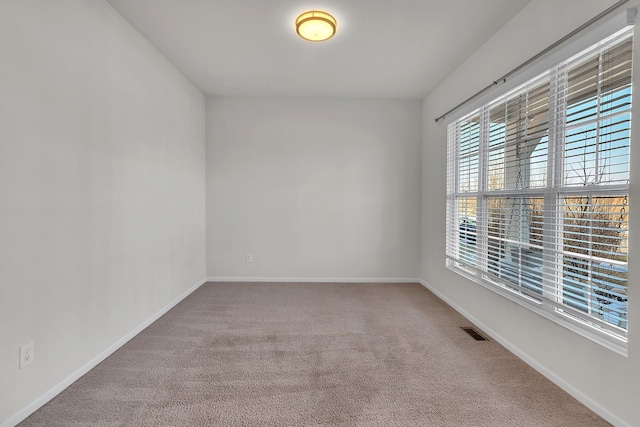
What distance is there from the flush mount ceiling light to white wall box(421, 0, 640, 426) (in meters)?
1.44

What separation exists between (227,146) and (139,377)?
10.1 feet

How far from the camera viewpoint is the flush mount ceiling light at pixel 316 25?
2.32 m

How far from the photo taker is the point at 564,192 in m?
1.93

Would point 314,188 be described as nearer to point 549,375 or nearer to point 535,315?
point 535,315

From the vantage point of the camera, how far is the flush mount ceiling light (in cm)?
232

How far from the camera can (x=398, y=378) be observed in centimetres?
202

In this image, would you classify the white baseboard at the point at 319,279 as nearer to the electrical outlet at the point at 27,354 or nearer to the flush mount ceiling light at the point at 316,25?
the electrical outlet at the point at 27,354

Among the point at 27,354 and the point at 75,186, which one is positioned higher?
the point at 75,186

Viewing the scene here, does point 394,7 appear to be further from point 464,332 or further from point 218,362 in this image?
point 218,362

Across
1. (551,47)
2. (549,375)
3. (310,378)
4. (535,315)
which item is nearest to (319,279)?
(310,378)

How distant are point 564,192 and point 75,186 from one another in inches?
124

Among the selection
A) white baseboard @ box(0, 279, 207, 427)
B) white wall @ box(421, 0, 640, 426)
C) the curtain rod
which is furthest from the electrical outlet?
the curtain rod

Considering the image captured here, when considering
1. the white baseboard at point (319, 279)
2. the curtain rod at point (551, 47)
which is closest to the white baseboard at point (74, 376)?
the white baseboard at point (319, 279)

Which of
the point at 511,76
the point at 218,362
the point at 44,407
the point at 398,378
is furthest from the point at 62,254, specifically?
the point at 511,76
